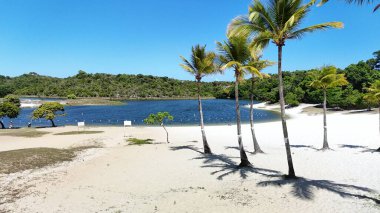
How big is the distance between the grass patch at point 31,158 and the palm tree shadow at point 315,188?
2018cm

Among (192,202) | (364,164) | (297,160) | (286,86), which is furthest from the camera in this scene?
(286,86)

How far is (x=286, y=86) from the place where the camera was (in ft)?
443

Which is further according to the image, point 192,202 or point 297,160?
point 297,160

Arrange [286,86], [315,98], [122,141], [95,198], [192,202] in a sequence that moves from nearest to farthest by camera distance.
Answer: [192,202] → [95,198] → [122,141] → [315,98] → [286,86]

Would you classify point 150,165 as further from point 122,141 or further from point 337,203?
point 122,141

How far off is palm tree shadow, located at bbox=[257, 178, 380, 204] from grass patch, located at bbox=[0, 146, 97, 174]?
20.2 m

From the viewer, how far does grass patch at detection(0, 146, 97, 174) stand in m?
27.1

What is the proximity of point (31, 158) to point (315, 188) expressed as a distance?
2600cm

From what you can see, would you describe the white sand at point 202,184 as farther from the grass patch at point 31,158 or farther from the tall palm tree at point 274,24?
the tall palm tree at point 274,24

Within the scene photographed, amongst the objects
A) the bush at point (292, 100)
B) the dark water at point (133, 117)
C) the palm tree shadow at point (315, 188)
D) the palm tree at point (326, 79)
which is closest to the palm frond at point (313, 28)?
the palm tree shadow at point (315, 188)

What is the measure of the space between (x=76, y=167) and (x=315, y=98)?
9686 cm

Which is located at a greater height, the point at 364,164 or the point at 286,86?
the point at 286,86

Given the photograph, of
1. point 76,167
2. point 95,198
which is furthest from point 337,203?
point 76,167

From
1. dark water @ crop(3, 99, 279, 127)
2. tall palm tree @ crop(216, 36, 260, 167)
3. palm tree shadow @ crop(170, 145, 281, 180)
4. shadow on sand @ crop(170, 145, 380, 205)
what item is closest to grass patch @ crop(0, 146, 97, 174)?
palm tree shadow @ crop(170, 145, 281, 180)
